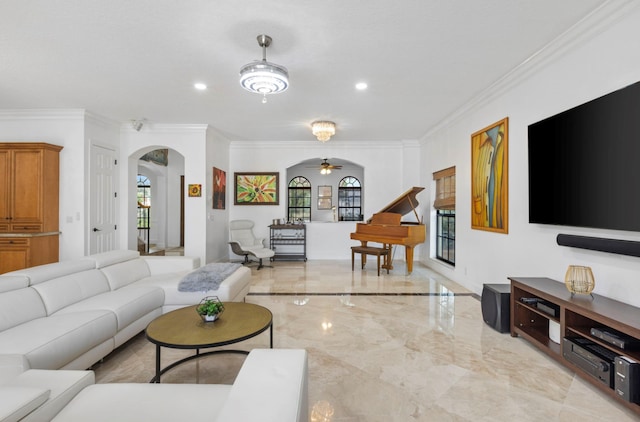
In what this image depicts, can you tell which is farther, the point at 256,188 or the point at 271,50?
the point at 256,188

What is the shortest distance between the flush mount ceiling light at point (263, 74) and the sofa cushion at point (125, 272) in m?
2.39

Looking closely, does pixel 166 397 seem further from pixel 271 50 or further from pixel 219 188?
pixel 219 188

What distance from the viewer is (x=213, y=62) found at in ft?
11.2

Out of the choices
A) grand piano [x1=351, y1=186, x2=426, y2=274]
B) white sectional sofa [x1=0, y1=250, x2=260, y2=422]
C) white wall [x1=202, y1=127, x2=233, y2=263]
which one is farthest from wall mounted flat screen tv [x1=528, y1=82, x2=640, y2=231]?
white wall [x1=202, y1=127, x2=233, y2=263]

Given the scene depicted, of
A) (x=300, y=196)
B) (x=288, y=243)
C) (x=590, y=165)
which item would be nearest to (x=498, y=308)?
(x=590, y=165)

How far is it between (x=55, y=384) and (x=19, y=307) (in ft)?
4.68

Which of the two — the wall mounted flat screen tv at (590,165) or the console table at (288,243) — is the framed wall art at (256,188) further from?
the wall mounted flat screen tv at (590,165)

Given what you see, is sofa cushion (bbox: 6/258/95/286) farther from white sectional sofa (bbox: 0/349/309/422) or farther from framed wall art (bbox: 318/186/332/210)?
framed wall art (bbox: 318/186/332/210)

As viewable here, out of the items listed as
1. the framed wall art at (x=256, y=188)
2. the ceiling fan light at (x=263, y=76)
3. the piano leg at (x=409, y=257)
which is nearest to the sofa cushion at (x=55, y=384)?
the ceiling fan light at (x=263, y=76)

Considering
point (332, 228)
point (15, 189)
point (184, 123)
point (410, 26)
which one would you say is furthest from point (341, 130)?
point (15, 189)

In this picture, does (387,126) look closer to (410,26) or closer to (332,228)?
(332,228)

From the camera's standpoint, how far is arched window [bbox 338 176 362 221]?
11.1 m

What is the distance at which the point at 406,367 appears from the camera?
2.47 metres

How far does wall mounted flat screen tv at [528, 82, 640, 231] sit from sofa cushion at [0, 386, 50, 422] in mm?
3371
